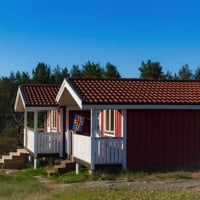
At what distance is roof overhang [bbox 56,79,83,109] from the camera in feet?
60.7

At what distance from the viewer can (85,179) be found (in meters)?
18.0

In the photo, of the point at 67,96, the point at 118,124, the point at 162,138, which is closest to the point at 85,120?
the point at 67,96

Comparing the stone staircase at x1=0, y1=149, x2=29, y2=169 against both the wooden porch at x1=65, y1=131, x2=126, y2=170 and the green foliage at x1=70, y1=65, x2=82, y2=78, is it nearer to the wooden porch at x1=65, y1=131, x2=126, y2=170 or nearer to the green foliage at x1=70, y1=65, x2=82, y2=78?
the wooden porch at x1=65, y1=131, x2=126, y2=170

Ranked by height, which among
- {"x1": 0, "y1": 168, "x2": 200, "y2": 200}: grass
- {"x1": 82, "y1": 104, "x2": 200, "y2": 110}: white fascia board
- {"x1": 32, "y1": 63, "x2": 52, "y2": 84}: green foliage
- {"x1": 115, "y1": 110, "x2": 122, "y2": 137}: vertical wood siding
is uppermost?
{"x1": 32, "y1": 63, "x2": 52, "y2": 84}: green foliage

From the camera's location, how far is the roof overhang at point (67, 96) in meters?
18.5

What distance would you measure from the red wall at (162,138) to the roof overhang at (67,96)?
189 cm

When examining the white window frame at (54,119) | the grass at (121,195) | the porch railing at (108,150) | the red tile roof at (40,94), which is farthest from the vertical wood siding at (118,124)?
the white window frame at (54,119)

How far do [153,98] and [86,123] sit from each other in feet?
22.2

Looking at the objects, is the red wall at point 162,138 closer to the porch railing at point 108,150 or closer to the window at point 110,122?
the porch railing at point 108,150

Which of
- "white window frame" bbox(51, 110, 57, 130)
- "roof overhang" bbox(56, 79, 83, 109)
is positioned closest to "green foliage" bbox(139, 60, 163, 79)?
"white window frame" bbox(51, 110, 57, 130)

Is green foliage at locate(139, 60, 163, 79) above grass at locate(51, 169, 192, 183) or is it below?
above

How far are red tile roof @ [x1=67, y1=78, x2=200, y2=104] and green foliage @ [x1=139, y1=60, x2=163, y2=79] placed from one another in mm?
28193

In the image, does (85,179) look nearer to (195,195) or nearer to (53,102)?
(195,195)

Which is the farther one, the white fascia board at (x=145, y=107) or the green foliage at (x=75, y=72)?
the green foliage at (x=75, y=72)
